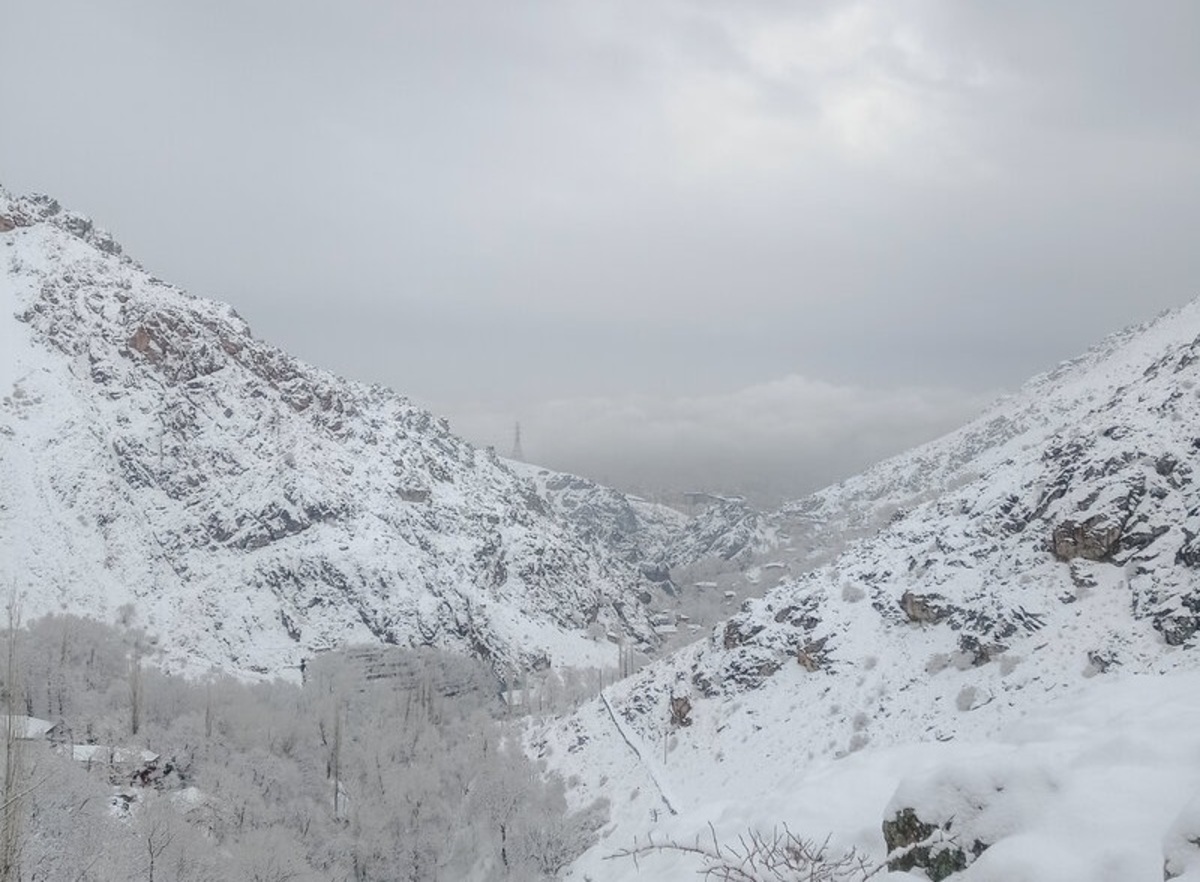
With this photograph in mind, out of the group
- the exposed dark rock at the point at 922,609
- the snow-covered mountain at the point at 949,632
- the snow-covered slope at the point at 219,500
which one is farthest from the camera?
the snow-covered slope at the point at 219,500

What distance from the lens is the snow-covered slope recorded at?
9288 centimetres

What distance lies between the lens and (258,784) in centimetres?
5000

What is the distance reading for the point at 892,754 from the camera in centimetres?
1002

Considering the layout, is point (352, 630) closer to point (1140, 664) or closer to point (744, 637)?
point (744, 637)

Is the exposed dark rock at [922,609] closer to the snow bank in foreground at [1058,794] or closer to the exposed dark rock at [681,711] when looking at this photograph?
the exposed dark rock at [681,711]

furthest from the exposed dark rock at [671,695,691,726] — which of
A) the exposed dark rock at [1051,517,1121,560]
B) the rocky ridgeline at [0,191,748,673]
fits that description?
the rocky ridgeline at [0,191,748,673]

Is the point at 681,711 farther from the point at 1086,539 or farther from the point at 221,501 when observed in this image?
the point at 221,501

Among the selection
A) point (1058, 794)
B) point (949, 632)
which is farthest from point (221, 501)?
point (1058, 794)

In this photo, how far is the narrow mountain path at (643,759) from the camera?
146 feet

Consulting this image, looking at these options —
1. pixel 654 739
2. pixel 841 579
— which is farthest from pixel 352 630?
pixel 841 579

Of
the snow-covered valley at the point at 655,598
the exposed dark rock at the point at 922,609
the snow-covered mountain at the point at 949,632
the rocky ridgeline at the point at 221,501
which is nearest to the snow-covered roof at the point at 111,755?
the snow-covered valley at the point at 655,598

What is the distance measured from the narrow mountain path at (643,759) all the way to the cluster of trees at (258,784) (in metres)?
3.79

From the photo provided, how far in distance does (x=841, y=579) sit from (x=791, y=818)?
49.5 meters

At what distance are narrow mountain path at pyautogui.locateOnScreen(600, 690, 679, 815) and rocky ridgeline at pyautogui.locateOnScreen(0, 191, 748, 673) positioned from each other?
45922mm
